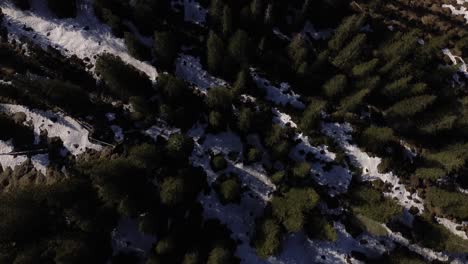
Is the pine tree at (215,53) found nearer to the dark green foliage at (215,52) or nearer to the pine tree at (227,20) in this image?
the dark green foliage at (215,52)

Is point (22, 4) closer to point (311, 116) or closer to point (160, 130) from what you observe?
point (160, 130)

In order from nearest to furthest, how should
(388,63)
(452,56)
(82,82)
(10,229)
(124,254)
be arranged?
1. (10,229)
2. (124,254)
3. (388,63)
4. (82,82)
5. (452,56)

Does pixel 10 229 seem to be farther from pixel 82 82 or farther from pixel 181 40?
pixel 181 40

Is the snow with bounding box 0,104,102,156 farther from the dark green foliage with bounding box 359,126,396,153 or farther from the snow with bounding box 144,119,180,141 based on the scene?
the dark green foliage with bounding box 359,126,396,153

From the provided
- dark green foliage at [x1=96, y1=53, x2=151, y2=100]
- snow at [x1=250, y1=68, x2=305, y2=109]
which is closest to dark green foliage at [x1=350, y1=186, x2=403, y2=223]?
snow at [x1=250, y1=68, x2=305, y2=109]

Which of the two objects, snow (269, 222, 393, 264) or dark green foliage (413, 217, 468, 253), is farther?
snow (269, 222, 393, 264)

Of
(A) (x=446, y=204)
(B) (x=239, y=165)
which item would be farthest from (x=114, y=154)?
(A) (x=446, y=204)
